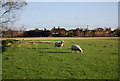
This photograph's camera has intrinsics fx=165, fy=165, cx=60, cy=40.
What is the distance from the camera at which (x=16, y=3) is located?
86.7ft

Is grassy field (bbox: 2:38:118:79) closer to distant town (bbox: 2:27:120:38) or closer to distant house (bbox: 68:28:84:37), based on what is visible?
distant town (bbox: 2:27:120:38)

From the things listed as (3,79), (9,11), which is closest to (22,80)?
(3,79)

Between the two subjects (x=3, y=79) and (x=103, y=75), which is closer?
(x=3, y=79)

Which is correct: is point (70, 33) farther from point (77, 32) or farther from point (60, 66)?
point (60, 66)

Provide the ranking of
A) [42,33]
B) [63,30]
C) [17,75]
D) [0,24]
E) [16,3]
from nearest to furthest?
1. [17,75]
2. [0,24]
3. [16,3]
4. [42,33]
5. [63,30]

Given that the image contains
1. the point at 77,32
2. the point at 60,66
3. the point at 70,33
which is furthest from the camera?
the point at 77,32

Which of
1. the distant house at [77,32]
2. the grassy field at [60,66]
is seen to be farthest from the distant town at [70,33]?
the grassy field at [60,66]

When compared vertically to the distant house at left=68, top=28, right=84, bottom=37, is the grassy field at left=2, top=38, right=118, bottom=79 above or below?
below

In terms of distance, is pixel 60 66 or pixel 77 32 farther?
pixel 77 32

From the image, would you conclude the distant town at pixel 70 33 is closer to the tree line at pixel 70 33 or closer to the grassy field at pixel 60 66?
the tree line at pixel 70 33

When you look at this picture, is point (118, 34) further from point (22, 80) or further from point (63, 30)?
point (22, 80)

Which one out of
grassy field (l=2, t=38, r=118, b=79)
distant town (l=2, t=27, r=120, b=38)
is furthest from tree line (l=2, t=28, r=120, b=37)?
grassy field (l=2, t=38, r=118, b=79)

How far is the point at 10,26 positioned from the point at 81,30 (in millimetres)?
80041

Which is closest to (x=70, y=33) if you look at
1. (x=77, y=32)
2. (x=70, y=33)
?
(x=70, y=33)
